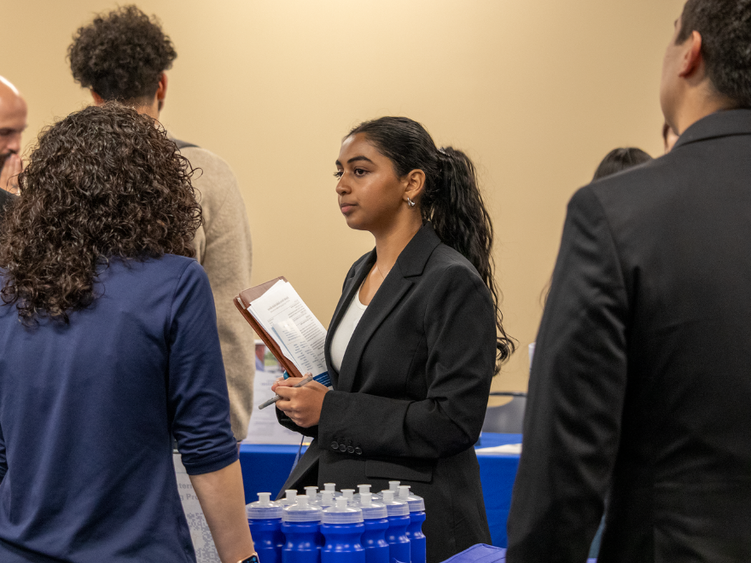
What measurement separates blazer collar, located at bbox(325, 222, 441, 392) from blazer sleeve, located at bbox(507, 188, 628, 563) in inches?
34.2

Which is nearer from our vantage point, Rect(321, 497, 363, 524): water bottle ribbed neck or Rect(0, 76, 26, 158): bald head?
Rect(321, 497, 363, 524): water bottle ribbed neck

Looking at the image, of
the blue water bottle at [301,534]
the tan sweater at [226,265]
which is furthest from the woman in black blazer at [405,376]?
the tan sweater at [226,265]

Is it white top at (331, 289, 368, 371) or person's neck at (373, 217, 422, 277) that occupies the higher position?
person's neck at (373, 217, 422, 277)

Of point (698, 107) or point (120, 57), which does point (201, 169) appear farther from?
point (698, 107)

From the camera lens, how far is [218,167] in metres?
2.09

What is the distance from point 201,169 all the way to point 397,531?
3.79 feet

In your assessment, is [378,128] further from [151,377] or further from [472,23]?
[472,23]

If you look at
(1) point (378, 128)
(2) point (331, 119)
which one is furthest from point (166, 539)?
(2) point (331, 119)

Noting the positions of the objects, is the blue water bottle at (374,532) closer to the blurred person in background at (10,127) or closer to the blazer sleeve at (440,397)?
the blazer sleeve at (440,397)

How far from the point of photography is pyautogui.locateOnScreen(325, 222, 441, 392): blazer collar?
1.60 m

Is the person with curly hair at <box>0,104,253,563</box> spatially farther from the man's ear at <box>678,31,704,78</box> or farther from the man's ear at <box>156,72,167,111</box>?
the man's ear at <box>156,72,167,111</box>

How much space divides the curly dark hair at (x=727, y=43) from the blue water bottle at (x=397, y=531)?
0.91 m

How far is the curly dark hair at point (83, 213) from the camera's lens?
107cm

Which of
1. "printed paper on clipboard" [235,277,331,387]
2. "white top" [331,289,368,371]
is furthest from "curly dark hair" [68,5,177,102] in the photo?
"white top" [331,289,368,371]
